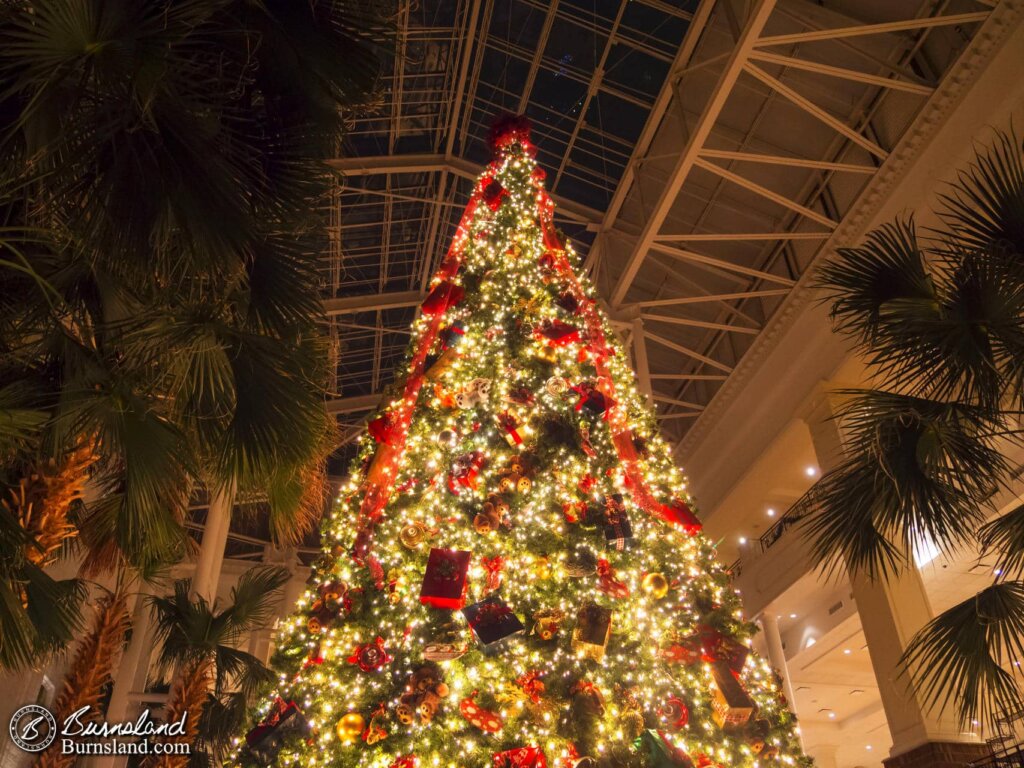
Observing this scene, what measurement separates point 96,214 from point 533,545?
316 centimetres

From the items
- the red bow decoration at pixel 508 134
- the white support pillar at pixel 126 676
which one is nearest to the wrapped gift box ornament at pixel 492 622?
the red bow decoration at pixel 508 134

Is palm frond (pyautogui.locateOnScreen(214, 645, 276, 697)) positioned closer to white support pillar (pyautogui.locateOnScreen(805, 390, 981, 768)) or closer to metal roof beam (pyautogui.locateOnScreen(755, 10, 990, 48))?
white support pillar (pyautogui.locateOnScreen(805, 390, 981, 768))

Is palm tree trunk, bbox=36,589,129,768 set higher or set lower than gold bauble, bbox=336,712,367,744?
higher

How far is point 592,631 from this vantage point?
459 centimetres

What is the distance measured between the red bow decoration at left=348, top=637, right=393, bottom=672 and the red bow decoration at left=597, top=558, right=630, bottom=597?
1405 mm

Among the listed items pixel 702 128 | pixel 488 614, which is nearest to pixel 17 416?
pixel 488 614

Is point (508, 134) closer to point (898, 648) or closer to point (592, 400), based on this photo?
point (592, 400)

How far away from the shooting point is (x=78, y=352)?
374 cm

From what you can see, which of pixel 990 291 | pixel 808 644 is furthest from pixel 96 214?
pixel 808 644

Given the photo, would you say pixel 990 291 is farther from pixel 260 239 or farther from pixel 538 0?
pixel 538 0

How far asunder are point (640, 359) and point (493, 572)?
28.5 feet

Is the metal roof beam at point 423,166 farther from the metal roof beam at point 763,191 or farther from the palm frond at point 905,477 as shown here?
the palm frond at point 905,477

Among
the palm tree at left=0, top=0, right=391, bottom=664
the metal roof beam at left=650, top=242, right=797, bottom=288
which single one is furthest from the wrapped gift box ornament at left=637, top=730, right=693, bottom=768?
the metal roof beam at left=650, top=242, right=797, bottom=288

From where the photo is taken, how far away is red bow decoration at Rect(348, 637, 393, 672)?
4.68 metres
